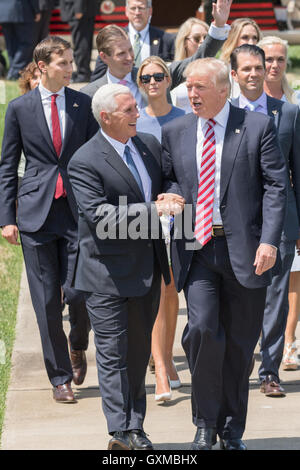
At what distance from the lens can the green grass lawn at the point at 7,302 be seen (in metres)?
7.41

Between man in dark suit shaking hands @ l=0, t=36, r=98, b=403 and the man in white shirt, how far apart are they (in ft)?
3.30

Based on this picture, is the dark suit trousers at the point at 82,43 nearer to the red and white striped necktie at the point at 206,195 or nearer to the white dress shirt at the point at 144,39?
Result: the white dress shirt at the point at 144,39

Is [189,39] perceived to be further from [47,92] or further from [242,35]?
[47,92]

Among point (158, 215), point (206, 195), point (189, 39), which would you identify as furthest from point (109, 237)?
point (189, 39)

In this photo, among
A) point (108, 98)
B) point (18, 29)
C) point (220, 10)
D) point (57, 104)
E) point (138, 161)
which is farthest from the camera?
point (18, 29)

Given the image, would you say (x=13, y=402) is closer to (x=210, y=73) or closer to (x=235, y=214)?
(x=235, y=214)

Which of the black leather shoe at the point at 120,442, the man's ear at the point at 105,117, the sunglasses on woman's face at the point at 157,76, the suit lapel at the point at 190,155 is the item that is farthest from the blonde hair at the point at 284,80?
the black leather shoe at the point at 120,442

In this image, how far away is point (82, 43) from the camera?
15.3 metres

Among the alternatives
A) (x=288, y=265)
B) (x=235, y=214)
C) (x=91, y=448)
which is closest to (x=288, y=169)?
(x=288, y=265)

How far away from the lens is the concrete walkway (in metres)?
6.14

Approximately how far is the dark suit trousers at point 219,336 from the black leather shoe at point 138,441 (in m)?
0.31

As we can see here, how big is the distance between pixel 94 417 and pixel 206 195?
5.65 ft

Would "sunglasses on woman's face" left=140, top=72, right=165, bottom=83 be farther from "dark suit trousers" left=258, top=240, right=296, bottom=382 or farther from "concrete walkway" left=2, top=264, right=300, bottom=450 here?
"concrete walkway" left=2, top=264, right=300, bottom=450

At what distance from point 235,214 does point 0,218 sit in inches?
72.5
